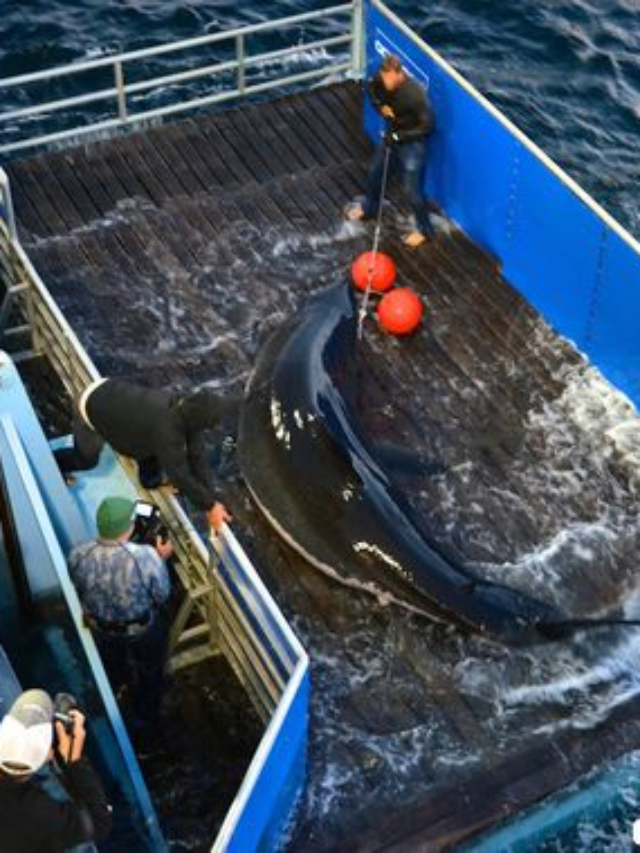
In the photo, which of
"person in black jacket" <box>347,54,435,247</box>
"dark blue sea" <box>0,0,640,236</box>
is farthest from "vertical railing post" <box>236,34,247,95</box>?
"dark blue sea" <box>0,0,640,236</box>

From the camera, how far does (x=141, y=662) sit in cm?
909

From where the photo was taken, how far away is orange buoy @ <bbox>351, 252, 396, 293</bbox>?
12711 millimetres

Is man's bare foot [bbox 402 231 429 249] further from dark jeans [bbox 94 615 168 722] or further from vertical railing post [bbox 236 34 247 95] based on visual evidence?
dark jeans [bbox 94 615 168 722]

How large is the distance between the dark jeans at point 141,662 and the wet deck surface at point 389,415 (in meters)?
1.29

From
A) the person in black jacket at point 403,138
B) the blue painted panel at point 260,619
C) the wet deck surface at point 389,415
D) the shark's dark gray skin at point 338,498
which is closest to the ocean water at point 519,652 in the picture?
the wet deck surface at point 389,415

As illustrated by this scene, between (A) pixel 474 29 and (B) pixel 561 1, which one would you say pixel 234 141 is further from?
(B) pixel 561 1

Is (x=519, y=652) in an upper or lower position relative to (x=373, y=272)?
lower

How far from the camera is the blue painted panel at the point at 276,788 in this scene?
24.7 ft

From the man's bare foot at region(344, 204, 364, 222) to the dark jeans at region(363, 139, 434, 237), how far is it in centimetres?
6

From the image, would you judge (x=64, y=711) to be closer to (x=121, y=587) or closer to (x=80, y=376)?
(x=121, y=587)

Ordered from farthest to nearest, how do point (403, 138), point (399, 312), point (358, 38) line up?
point (358, 38) → point (403, 138) → point (399, 312)

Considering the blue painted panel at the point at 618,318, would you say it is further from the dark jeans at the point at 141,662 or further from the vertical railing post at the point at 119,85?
the vertical railing post at the point at 119,85

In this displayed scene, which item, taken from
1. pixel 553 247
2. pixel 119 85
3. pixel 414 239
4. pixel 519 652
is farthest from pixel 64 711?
pixel 119 85

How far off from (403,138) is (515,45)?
8.55 meters
